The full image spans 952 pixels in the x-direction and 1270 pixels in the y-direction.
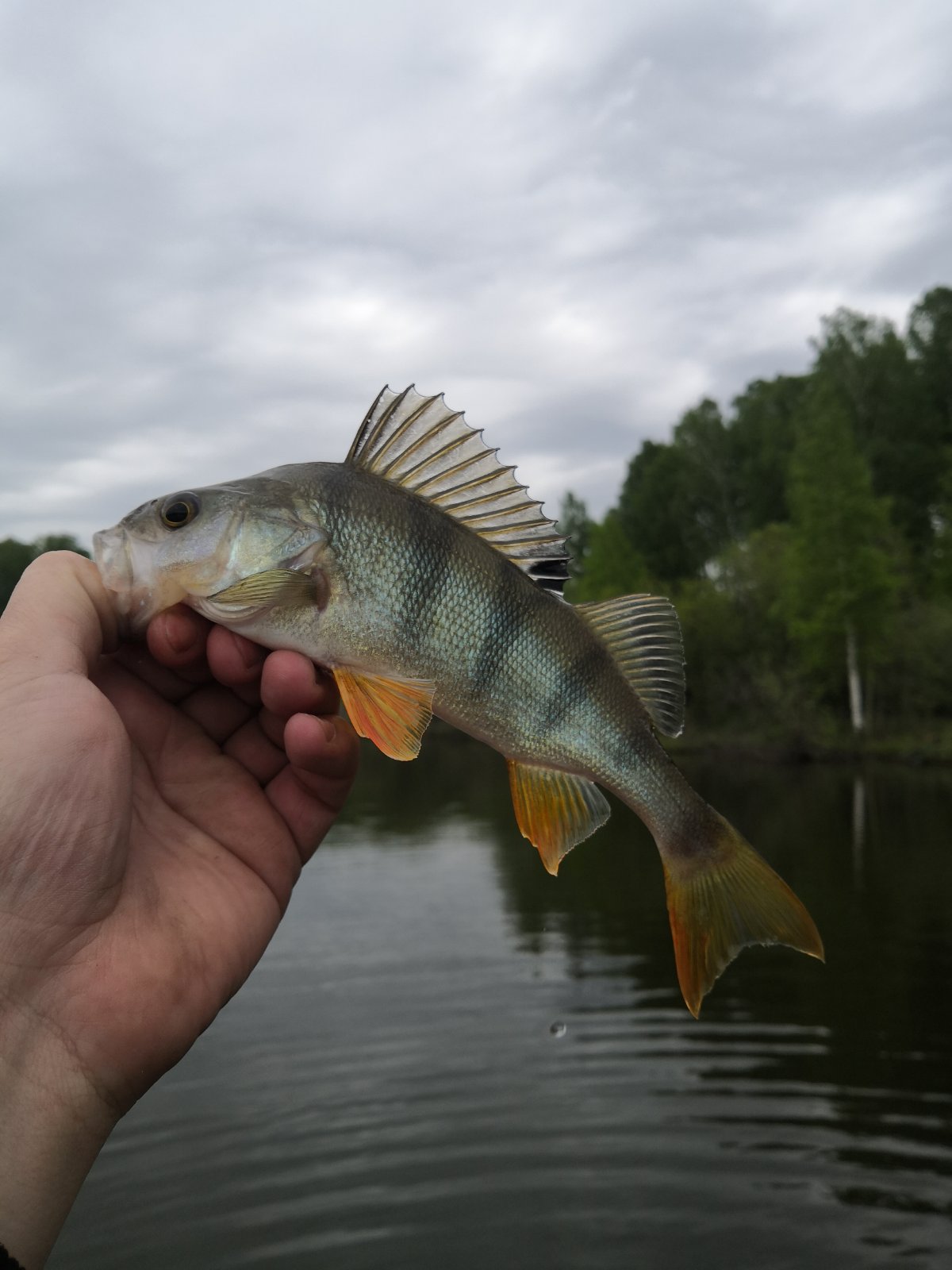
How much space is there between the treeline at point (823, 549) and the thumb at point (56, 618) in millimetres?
34847

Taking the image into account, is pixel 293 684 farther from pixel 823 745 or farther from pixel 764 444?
pixel 764 444

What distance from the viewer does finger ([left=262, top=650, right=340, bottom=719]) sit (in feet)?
8.61

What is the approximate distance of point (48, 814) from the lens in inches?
96.0

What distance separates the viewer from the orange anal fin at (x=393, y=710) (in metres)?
2.54

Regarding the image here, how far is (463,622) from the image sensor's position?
101 inches

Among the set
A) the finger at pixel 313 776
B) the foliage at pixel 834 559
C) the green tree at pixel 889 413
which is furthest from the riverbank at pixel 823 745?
the finger at pixel 313 776

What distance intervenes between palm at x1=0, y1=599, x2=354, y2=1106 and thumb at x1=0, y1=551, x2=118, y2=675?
0.23 ft

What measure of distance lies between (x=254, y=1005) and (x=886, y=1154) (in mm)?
7932

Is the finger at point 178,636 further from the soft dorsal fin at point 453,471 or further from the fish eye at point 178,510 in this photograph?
the soft dorsal fin at point 453,471

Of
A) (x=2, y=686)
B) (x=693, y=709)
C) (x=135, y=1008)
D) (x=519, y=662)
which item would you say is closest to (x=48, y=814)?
(x=2, y=686)

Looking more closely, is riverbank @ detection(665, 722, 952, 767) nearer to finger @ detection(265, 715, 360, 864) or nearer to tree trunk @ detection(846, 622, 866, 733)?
tree trunk @ detection(846, 622, 866, 733)

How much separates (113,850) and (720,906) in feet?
5.27

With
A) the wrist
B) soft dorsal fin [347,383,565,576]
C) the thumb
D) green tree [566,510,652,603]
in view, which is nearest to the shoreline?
green tree [566,510,652,603]

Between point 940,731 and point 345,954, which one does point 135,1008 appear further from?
point 940,731
